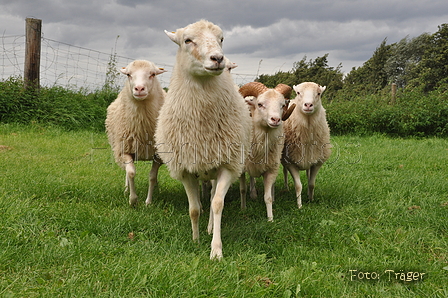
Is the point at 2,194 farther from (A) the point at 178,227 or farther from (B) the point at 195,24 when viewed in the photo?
(B) the point at 195,24

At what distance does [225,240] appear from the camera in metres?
3.76

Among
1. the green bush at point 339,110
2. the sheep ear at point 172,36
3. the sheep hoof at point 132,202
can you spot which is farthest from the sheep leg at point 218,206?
the green bush at point 339,110

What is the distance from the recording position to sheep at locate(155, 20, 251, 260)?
3436mm

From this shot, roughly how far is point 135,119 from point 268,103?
68.0 inches

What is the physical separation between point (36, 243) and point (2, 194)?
60.9 inches

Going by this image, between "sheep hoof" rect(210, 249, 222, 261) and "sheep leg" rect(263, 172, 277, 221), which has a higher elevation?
"sheep leg" rect(263, 172, 277, 221)

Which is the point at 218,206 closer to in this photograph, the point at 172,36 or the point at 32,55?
the point at 172,36

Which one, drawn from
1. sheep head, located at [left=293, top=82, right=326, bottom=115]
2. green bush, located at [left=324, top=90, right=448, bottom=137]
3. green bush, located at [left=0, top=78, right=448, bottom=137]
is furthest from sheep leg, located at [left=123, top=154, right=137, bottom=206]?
green bush, located at [left=324, top=90, right=448, bottom=137]

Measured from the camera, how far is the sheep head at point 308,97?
5.00m

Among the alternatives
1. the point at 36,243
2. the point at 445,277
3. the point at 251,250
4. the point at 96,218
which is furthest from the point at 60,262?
the point at 445,277

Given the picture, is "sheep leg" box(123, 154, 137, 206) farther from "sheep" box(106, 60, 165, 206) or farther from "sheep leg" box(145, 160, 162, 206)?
"sheep leg" box(145, 160, 162, 206)

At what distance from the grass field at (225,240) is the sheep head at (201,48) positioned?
5.32ft

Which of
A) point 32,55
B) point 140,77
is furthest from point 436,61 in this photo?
point 140,77

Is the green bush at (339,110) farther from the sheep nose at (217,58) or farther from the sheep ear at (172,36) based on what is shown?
the sheep nose at (217,58)
